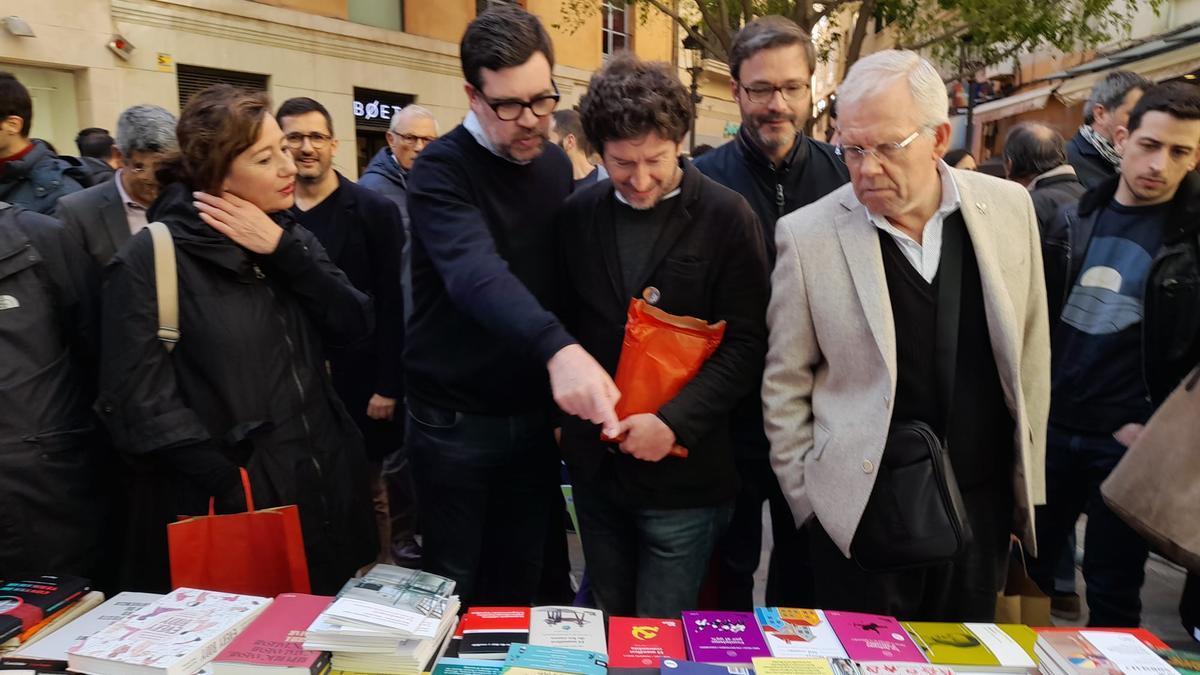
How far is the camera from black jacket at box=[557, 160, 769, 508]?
2113 mm

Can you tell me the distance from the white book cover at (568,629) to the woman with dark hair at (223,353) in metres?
0.94

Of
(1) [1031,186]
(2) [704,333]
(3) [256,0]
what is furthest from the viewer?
(3) [256,0]

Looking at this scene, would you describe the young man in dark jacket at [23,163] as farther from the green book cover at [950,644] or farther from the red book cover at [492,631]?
the green book cover at [950,644]

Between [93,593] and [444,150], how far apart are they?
1455 millimetres

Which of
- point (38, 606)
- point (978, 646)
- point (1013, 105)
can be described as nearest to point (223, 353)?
point (38, 606)

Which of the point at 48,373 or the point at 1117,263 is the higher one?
the point at 1117,263

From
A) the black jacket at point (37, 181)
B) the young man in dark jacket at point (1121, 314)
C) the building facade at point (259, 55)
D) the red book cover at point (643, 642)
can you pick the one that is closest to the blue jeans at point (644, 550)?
the red book cover at point (643, 642)

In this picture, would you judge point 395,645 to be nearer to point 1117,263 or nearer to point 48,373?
point 48,373

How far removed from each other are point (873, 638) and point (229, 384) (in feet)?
5.90

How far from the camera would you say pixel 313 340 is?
8.10 ft

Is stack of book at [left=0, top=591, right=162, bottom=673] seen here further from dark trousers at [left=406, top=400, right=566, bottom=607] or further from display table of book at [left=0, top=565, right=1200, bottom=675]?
dark trousers at [left=406, top=400, right=566, bottom=607]

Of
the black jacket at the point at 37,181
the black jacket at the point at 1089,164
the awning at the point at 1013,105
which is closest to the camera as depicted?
the black jacket at the point at 37,181

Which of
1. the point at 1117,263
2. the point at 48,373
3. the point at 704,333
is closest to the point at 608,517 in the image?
the point at 704,333

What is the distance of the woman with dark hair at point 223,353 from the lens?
2.11 meters
